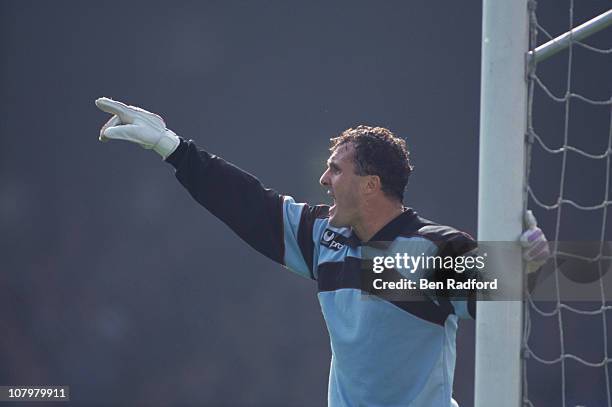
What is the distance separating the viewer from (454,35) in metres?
5.24

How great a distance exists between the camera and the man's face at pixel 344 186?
268 centimetres

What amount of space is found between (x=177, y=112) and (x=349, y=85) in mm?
931

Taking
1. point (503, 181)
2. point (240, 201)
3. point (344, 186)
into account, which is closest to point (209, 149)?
point (240, 201)

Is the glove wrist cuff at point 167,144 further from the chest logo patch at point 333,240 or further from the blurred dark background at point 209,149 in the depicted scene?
the blurred dark background at point 209,149

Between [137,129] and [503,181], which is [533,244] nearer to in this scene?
[503,181]

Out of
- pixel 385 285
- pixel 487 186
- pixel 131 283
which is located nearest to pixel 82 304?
pixel 131 283

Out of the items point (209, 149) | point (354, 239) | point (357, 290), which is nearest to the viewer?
point (357, 290)

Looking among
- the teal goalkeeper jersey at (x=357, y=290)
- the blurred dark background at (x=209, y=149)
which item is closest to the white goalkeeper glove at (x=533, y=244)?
the teal goalkeeper jersey at (x=357, y=290)

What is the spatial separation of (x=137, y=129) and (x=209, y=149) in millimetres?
2570

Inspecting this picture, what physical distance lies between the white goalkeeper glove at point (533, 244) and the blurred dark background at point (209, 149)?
10.2 feet

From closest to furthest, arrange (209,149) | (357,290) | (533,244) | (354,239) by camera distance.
Answer: (533,244) → (357,290) → (354,239) → (209,149)

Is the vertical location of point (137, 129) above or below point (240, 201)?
above

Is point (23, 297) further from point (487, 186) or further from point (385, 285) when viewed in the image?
point (487, 186)

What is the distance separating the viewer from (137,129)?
2.69m
